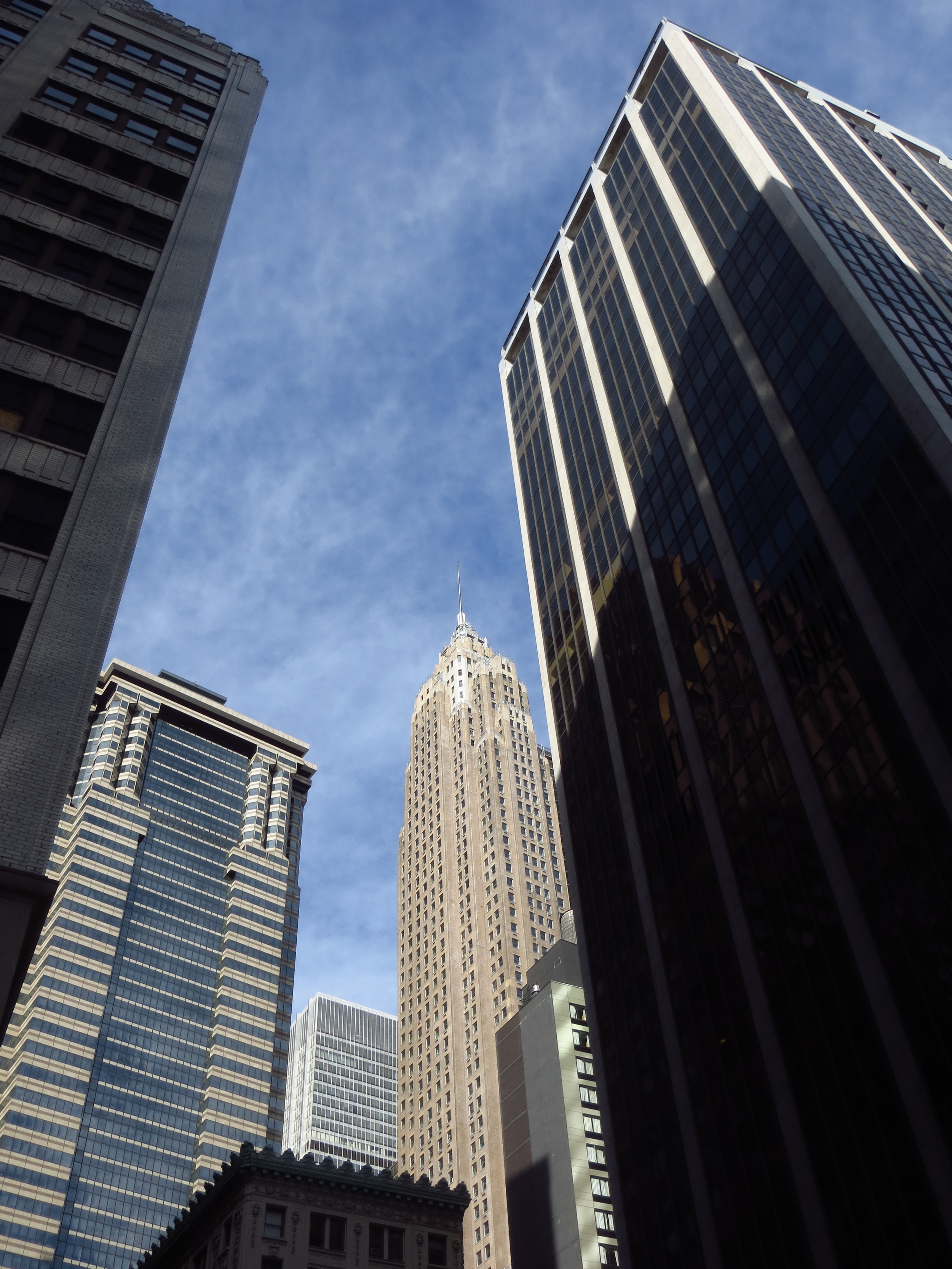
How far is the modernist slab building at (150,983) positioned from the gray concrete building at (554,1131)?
3935cm

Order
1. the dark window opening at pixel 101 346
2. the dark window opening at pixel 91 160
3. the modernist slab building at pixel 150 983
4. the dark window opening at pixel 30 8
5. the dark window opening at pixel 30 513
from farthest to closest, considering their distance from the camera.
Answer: the modernist slab building at pixel 150 983
the dark window opening at pixel 30 8
the dark window opening at pixel 91 160
the dark window opening at pixel 101 346
the dark window opening at pixel 30 513

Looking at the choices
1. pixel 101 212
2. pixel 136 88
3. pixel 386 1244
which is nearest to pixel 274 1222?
pixel 386 1244

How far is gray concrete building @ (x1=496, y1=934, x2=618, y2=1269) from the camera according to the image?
9462 cm

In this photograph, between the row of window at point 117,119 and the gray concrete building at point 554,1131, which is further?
the gray concrete building at point 554,1131

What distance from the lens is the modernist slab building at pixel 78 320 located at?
24.1 meters

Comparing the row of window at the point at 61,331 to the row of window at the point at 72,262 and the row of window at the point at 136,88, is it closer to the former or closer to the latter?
the row of window at the point at 72,262

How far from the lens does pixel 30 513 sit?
29.1m

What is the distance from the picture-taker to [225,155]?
156 ft

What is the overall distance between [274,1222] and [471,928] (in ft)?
336

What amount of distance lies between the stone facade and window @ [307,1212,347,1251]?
4 centimetres

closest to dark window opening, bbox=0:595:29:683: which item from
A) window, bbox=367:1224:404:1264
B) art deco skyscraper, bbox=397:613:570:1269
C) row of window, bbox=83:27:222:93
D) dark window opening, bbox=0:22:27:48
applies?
dark window opening, bbox=0:22:27:48

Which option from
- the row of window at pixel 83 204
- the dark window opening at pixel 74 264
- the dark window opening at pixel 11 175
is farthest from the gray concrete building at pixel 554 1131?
the dark window opening at pixel 11 175

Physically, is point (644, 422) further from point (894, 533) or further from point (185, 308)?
point (185, 308)

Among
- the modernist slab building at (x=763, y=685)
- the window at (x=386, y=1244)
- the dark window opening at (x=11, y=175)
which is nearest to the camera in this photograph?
the dark window opening at (x=11, y=175)
